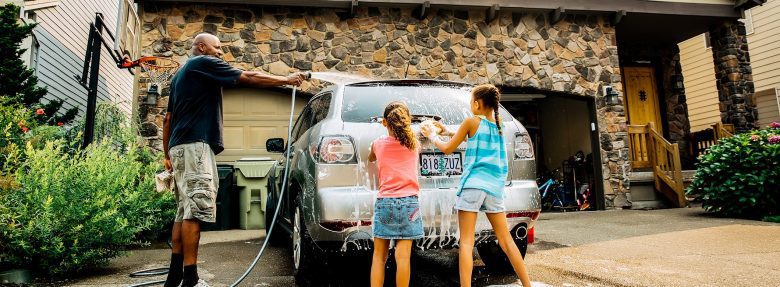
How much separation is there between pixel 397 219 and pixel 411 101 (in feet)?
3.60

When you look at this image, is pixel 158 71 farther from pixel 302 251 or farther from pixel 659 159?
pixel 659 159

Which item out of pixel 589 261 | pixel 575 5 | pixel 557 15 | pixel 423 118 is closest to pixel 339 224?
pixel 423 118

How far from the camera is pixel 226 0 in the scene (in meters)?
8.47

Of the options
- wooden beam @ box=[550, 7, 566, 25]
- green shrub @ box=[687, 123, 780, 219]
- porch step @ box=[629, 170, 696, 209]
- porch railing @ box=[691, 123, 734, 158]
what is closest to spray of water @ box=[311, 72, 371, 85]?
wooden beam @ box=[550, 7, 566, 25]

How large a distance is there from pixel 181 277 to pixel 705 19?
12.0 m

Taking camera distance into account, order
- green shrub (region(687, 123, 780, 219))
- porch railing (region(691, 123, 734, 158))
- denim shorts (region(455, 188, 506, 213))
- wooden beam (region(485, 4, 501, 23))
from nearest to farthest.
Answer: denim shorts (region(455, 188, 506, 213)) < green shrub (region(687, 123, 780, 219)) < wooden beam (region(485, 4, 501, 23)) < porch railing (region(691, 123, 734, 158))

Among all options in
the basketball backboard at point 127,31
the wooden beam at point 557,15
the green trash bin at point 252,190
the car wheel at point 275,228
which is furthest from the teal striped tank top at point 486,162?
the wooden beam at point 557,15

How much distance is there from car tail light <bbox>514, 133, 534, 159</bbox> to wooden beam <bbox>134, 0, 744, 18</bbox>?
6.18m

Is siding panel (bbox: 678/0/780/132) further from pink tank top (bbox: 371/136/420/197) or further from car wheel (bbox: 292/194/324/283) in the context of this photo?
car wheel (bbox: 292/194/324/283)

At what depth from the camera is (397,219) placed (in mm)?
2576

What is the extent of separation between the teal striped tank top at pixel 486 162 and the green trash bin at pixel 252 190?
4.88m

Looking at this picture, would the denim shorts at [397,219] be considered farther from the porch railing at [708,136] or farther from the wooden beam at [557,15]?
the porch railing at [708,136]

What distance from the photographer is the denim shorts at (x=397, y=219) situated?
101 inches

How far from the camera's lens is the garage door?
27.4 feet
